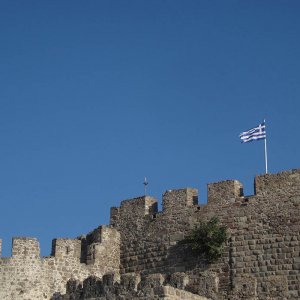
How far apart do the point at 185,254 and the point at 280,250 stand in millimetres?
Answer: 3688

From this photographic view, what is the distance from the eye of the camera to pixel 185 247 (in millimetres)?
30375

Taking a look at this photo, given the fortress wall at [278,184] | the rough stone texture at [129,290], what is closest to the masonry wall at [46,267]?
the rough stone texture at [129,290]

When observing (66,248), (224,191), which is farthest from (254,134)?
(66,248)

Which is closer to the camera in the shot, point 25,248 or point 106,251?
point 25,248

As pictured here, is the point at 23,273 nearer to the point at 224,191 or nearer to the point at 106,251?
the point at 106,251

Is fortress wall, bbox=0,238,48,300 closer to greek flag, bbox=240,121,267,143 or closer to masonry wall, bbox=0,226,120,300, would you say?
masonry wall, bbox=0,226,120,300

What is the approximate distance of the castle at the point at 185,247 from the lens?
28.2 metres

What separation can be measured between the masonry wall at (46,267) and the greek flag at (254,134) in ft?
21.2

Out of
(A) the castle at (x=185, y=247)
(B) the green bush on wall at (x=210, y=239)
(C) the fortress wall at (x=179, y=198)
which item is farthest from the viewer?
(C) the fortress wall at (x=179, y=198)

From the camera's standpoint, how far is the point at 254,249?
28922 mm

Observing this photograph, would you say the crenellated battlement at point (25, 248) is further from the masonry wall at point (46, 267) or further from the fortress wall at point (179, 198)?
the fortress wall at point (179, 198)

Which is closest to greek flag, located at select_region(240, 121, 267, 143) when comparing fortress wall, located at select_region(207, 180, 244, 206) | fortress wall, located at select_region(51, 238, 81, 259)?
fortress wall, located at select_region(207, 180, 244, 206)

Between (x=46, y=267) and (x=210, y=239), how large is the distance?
5.94m

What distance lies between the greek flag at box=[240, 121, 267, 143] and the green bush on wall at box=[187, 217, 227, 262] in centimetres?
352
